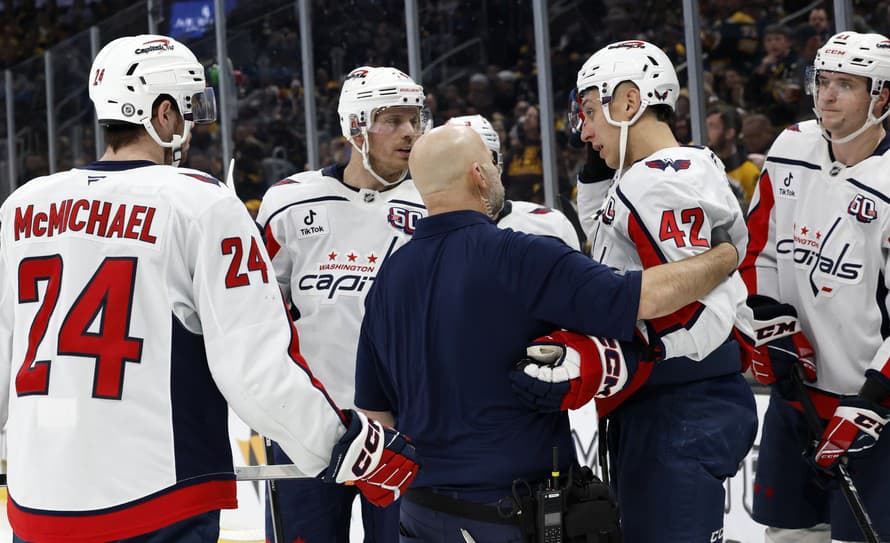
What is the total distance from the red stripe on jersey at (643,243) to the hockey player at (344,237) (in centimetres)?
91

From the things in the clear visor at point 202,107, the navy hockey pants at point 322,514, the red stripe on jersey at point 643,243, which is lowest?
the navy hockey pants at point 322,514

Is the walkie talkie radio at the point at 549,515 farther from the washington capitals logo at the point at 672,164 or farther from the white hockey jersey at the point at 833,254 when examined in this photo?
the white hockey jersey at the point at 833,254

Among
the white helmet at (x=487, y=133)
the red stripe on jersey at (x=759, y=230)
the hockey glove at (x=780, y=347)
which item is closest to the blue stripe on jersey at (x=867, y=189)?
the red stripe on jersey at (x=759, y=230)

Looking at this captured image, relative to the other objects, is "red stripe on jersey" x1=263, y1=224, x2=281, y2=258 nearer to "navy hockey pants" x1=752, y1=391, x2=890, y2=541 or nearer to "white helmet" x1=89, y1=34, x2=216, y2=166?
"white helmet" x1=89, y1=34, x2=216, y2=166

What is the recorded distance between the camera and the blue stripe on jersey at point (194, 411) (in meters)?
2.03

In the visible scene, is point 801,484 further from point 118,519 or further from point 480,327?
point 118,519

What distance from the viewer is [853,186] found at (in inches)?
113

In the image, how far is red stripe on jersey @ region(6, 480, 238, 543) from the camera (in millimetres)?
1971

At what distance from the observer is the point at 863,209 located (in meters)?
2.84

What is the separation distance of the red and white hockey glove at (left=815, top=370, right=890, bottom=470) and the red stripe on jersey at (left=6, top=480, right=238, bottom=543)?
1575 millimetres

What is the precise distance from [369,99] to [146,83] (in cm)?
105

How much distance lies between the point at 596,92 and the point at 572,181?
2.56 metres

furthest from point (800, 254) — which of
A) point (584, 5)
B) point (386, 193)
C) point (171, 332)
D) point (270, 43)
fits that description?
point (270, 43)

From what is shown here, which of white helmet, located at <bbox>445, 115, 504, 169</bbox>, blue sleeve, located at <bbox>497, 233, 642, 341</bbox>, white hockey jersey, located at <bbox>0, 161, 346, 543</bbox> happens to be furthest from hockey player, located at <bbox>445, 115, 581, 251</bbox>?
white hockey jersey, located at <bbox>0, 161, 346, 543</bbox>
